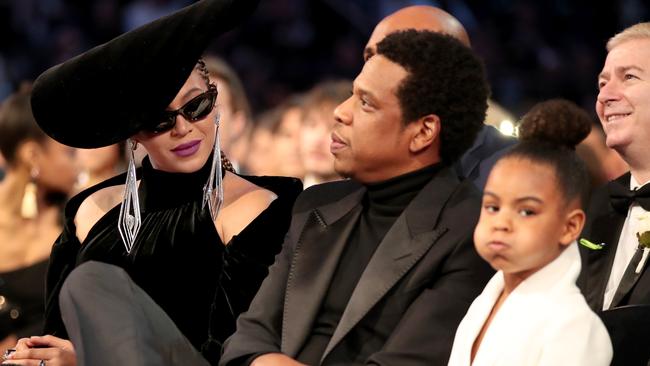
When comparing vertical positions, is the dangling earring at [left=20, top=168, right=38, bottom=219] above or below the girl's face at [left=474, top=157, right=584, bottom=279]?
below

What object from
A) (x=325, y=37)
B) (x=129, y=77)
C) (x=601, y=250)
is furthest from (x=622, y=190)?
(x=325, y=37)

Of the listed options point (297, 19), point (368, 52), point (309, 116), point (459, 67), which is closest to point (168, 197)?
point (368, 52)

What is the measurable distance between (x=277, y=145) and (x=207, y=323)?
11.4 feet

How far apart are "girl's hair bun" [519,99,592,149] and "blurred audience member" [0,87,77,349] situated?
292 centimetres

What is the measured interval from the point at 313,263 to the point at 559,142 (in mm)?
760

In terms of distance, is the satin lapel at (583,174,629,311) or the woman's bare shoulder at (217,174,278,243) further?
the woman's bare shoulder at (217,174,278,243)

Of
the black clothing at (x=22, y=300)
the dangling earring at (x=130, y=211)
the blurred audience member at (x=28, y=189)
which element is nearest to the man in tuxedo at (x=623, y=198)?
the dangling earring at (x=130, y=211)

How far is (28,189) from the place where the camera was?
5.65 m

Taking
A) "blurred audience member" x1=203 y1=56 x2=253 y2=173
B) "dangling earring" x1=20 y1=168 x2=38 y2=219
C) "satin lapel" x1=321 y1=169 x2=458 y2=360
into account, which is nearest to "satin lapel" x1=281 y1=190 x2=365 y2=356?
"satin lapel" x1=321 y1=169 x2=458 y2=360

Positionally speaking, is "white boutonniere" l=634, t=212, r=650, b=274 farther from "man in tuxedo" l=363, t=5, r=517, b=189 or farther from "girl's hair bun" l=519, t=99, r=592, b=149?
"man in tuxedo" l=363, t=5, r=517, b=189

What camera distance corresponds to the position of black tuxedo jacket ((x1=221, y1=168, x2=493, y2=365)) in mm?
3078

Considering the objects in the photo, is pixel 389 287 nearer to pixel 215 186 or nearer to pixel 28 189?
pixel 215 186

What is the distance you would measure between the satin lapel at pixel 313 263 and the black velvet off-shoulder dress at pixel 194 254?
0.33 meters

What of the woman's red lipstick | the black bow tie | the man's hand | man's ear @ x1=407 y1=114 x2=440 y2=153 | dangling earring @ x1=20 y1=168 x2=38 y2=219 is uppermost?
man's ear @ x1=407 y1=114 x2=440 y2=153
